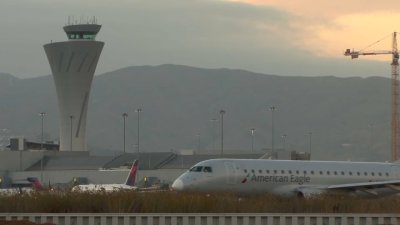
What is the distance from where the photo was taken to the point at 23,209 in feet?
159

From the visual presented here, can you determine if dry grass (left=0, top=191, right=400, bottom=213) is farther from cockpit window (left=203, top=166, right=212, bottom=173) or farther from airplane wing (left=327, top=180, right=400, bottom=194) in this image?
airplane wing (left=327, top=180, right=400, bottom=194)

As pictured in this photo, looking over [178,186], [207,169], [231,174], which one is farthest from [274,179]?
[178,186]

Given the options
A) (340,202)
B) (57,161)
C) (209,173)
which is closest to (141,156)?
(57,161)

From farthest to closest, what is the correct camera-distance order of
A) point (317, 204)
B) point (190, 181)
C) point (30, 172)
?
point (30, 172), point (190, 181), point (317, 204)

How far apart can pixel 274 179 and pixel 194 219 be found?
26.5m

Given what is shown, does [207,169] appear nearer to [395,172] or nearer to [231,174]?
[231,174]

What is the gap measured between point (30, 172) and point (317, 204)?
125974mm

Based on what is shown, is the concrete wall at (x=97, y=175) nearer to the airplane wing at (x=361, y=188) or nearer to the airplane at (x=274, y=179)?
the airplane at (x=274, y=179)

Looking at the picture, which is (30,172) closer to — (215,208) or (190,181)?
(190,181)

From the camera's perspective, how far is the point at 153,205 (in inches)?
1928

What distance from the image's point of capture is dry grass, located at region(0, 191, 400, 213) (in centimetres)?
4844

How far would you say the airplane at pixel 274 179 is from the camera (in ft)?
227

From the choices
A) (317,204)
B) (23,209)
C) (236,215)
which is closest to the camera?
(236,215)

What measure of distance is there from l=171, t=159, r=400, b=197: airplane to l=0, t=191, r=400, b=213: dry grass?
17.2 metres
